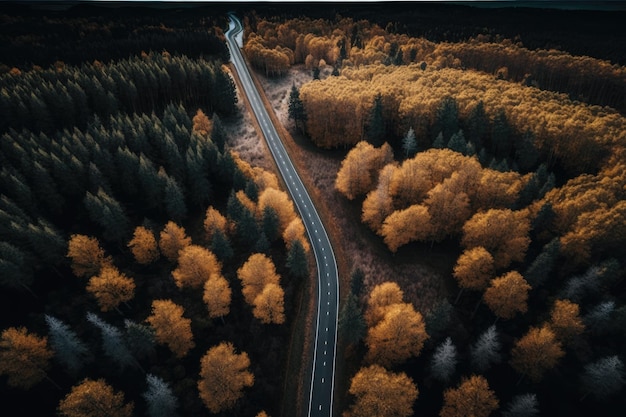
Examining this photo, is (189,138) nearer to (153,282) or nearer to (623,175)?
(153,282)

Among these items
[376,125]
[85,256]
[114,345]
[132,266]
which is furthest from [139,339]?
[376,125]

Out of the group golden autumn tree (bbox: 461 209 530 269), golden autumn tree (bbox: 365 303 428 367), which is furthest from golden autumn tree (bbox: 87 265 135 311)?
golden autumn tree (bbox: 461 209 530 269)

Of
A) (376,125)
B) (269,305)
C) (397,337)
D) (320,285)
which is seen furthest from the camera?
(376,125)

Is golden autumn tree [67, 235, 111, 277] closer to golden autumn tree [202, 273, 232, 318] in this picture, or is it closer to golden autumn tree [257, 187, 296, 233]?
golden autumn tree [202, 273, 232, 318]

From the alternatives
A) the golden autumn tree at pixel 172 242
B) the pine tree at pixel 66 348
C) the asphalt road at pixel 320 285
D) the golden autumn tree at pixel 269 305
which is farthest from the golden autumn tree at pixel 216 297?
the pine tree at pixel 66 348

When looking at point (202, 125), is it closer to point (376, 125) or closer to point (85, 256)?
point (85, 256)

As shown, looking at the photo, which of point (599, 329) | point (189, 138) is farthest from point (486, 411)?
point (189, 138)

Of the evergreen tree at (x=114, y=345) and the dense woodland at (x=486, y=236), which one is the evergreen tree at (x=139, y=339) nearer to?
the evergreen tree at (x=114, y=345)
